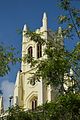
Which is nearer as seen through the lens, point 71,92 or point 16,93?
point 71,92

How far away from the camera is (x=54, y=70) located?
51.1ft

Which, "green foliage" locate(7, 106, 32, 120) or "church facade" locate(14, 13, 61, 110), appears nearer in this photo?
"green foliage" locate(7, 106, 32, 120)

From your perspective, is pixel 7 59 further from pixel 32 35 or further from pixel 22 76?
pixel 22 76

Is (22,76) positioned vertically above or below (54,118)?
above

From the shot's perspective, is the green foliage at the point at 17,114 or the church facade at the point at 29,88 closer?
the green foliage at the point at 17,114

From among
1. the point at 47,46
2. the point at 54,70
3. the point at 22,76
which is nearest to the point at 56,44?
the point at 47,46

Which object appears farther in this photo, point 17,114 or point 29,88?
point 29,88

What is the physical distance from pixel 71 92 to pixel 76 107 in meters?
0.90

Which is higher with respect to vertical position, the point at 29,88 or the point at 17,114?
the point at 29,88

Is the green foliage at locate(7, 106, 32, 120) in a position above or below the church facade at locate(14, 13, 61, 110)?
below

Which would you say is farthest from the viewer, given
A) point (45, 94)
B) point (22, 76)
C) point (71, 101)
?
point (22, 76)

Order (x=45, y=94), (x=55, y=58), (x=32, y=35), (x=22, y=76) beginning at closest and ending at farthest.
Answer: (x=55, y=58) < (x=32, y=35) < (x=45, y=94) < (x=22, y=76)

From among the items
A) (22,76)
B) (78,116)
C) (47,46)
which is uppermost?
(22,76)

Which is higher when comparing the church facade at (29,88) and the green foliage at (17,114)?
the church facade at (29,88)
